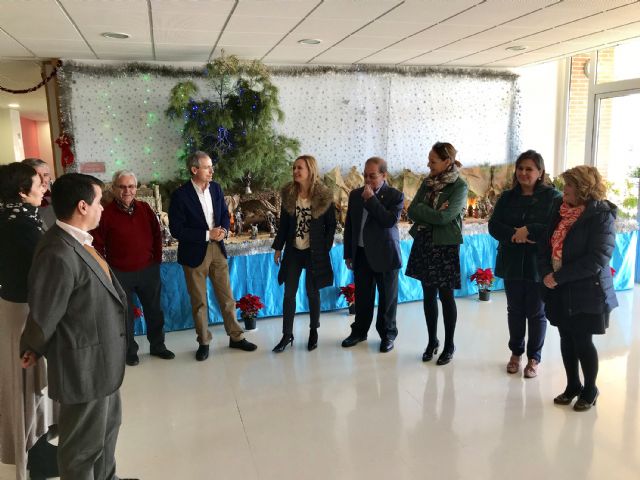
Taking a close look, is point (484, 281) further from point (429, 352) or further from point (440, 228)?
point (440, 228)

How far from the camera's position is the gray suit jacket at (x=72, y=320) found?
5.19ft

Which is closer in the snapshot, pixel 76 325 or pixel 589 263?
pixel 76 325

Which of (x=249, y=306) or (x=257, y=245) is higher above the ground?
(x=257, y=245)

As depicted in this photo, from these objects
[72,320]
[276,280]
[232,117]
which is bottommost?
[276,280]

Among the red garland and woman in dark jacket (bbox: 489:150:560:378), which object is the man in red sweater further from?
woman in dark jacket (bbox: 489:150:560:378)

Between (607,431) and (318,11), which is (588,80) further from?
(607,431)

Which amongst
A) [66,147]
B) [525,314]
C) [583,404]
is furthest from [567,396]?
[66,147]

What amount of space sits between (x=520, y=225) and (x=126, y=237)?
8.33 feet

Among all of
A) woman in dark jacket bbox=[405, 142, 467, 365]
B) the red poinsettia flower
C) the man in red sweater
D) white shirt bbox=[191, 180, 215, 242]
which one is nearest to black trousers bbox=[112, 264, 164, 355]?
the man in red sweater

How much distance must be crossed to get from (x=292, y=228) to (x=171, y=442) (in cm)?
160

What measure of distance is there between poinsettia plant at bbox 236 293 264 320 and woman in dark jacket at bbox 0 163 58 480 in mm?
2196

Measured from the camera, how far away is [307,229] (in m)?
3.51

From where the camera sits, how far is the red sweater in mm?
3320

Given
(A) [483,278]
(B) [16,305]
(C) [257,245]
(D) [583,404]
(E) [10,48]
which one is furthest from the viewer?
(A) [483,278]
